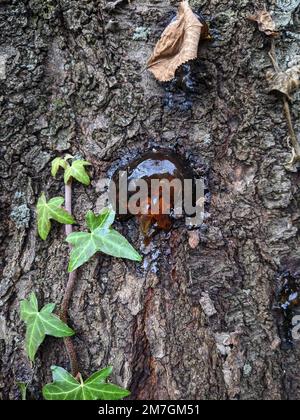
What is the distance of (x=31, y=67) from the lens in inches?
57.3

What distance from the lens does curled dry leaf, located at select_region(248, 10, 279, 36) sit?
4.63 feet

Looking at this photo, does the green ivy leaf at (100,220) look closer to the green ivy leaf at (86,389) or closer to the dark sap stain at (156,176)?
the dark sap stain at (156,176)

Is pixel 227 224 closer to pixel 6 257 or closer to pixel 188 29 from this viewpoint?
pixel 188 29

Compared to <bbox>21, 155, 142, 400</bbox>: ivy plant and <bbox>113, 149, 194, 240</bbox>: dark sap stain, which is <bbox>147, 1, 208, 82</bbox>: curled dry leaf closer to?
<bbox>113, 149, 194, 240</bbox>: dark sap stain

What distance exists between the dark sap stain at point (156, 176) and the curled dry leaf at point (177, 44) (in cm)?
24

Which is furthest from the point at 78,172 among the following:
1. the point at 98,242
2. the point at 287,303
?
the point at 287,303

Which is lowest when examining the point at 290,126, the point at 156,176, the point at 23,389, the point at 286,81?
the point at 23,389

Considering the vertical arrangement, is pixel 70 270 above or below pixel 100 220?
below

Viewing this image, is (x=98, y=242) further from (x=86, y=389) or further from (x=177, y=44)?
(x=177, y=44)

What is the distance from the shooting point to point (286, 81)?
1396 millimetres

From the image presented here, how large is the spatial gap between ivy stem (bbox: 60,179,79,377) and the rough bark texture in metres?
0.02

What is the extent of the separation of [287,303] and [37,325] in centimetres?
77

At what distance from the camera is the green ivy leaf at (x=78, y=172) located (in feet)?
4.68

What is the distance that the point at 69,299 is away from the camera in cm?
143
